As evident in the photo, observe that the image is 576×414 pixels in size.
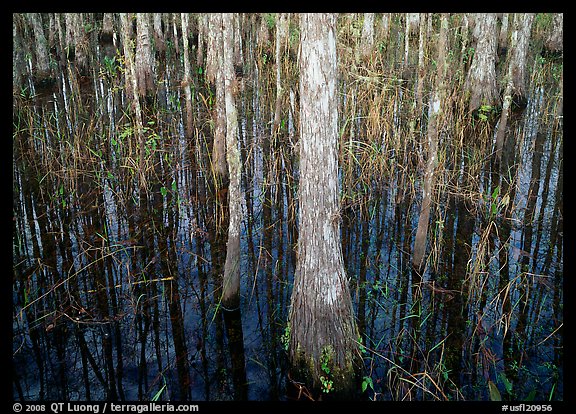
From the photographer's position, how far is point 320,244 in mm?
4293

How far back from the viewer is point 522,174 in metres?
8.67

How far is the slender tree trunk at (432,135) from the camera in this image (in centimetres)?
537

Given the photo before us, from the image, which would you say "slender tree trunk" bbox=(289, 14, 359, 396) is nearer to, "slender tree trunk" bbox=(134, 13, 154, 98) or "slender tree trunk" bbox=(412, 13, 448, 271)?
"slender tree trunk" bbox=(412, 13, 448, 271)

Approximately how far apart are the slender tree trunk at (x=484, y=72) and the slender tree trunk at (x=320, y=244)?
8.77 metres

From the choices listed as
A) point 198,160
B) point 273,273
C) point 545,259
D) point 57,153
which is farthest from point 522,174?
point 57,153

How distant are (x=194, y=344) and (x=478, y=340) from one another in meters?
2.97

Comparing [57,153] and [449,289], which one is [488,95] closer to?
[449,289]

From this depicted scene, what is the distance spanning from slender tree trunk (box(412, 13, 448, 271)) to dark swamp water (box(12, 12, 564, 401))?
0.31 metres

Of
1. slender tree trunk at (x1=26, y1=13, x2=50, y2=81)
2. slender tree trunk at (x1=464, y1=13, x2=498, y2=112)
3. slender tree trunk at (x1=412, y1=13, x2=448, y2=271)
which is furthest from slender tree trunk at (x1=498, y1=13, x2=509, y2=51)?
slender tree trunk at (x1=26, y1=13, x2=50, y2=81)

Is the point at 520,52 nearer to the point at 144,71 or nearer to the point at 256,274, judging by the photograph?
the point at 144,71

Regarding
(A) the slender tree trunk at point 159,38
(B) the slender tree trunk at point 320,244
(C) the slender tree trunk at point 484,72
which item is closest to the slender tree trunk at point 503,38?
(C) the slender tree trunk at point 484,72

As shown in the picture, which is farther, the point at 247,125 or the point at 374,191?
the point at 247,125

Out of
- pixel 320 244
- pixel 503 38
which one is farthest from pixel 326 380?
pixel 503 38

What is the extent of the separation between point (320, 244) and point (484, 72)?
921 centimetres
